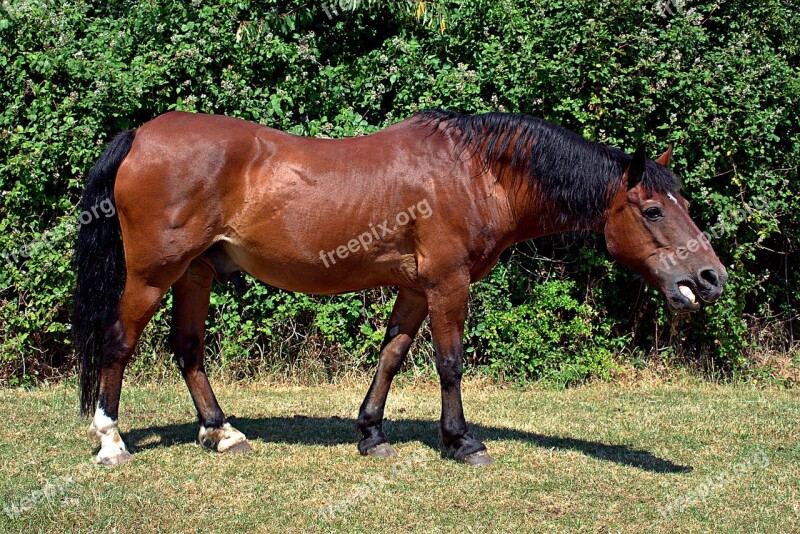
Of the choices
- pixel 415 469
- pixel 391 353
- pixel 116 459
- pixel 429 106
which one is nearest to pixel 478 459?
pixel 415 469

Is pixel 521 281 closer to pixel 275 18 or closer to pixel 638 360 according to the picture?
pixel 638 360

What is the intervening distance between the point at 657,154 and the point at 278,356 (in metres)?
4.25

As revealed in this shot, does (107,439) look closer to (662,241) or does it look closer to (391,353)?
(391,353)

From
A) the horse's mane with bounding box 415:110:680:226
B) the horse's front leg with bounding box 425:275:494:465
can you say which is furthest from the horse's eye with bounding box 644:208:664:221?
the horse's front leg with bounding box 425:275:494:465

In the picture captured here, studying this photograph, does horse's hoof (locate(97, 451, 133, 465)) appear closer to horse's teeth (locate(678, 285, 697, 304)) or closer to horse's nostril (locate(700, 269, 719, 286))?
horse's teeth (locate(678, 285, 697, 304))

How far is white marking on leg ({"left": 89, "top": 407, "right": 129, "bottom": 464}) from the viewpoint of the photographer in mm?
5137

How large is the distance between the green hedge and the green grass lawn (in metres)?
0.74

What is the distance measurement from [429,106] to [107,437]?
4.27 meters

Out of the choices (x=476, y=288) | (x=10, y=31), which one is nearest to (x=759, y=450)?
(x=476, y=288)

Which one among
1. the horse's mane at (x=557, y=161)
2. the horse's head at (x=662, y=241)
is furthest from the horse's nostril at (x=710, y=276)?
the horse's mane at (x=557, y=161)

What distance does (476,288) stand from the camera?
26.1 feet

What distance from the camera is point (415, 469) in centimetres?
511

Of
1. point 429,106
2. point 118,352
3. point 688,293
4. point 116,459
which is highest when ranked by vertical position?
point 429,106

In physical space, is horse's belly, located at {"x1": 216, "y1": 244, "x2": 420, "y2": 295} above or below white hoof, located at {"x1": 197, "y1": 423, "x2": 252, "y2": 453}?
above
